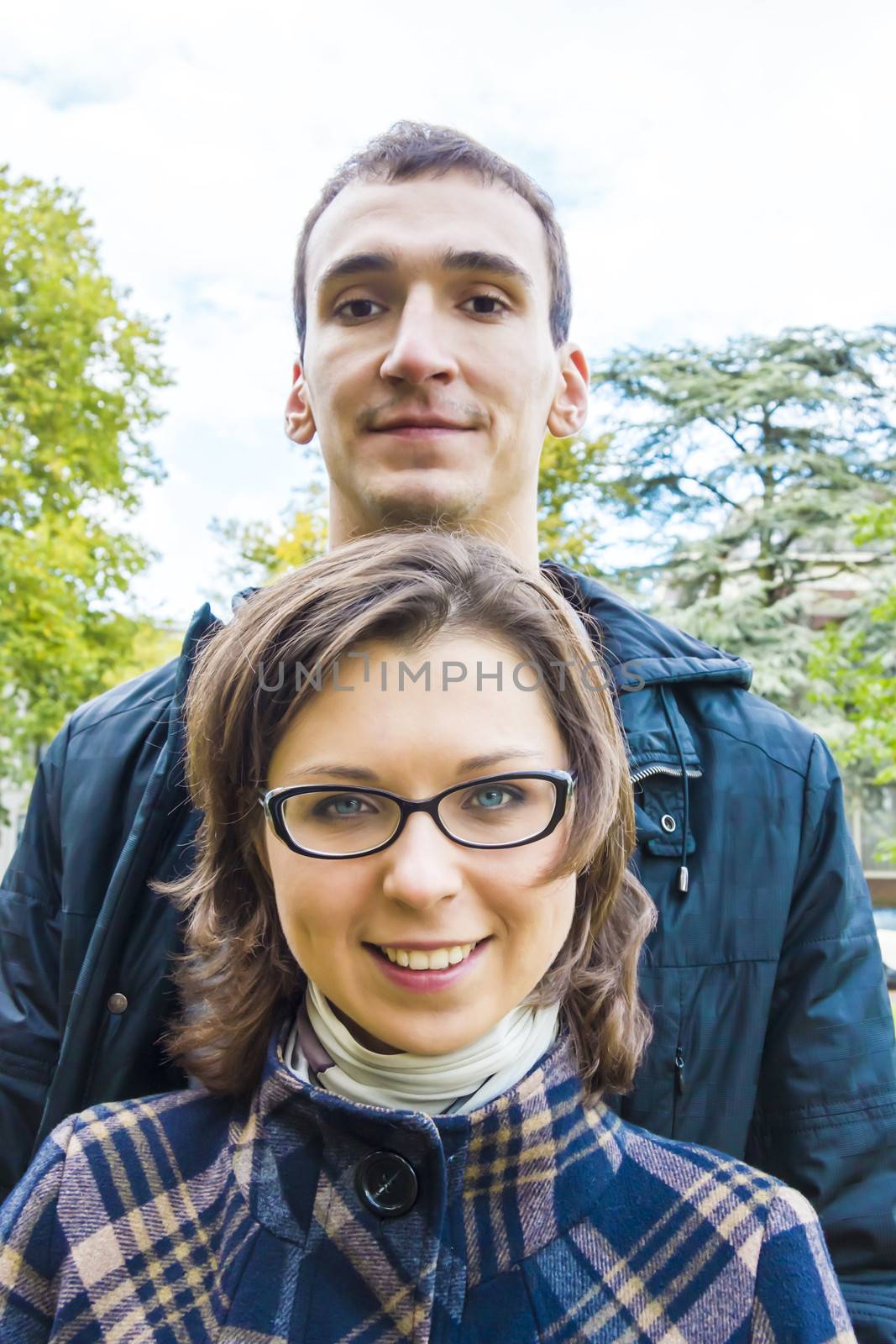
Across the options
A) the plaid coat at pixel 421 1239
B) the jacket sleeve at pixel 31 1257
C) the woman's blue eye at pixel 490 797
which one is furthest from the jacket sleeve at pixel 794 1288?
the jacket sleeve at pixel 31 1257

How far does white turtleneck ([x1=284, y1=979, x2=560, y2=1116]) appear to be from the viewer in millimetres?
1379

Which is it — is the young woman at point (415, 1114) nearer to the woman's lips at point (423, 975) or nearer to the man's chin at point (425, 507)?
the woman's lips at point (423, 975)

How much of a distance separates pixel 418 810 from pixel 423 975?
0.20 meters

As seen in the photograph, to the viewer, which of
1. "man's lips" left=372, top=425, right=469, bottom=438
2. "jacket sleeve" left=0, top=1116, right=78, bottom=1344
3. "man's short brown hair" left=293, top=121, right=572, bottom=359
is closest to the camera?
"jacket sleeve" left=0, top=1116, right=78, bottom=1344

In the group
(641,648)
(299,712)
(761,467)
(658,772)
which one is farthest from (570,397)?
(761,467)

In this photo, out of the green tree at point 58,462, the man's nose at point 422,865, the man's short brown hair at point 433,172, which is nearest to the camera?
the man's nose at point 422,865

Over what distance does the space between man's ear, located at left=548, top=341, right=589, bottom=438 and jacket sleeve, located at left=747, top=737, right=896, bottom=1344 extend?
1028 mm

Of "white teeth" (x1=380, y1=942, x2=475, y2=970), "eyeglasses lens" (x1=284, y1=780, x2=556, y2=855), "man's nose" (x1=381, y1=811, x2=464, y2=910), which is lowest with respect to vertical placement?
"white teeth" (x1=380, y1=942, x2=475, y2=970)

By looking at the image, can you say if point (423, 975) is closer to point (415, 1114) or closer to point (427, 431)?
point (415, 1114)

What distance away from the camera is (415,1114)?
1320 mm

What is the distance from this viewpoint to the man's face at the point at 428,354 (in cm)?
203

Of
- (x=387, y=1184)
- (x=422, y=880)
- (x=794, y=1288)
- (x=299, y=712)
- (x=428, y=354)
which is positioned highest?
(x=428, y=354)

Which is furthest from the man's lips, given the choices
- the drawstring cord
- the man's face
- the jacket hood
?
the drawstring cord

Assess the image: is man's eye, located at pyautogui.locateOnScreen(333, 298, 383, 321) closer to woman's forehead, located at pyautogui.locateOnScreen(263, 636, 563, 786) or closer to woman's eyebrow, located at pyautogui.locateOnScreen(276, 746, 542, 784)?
woman's forehead, located at pyautogui.locateOnScreen(263, 636, 563, 786)
